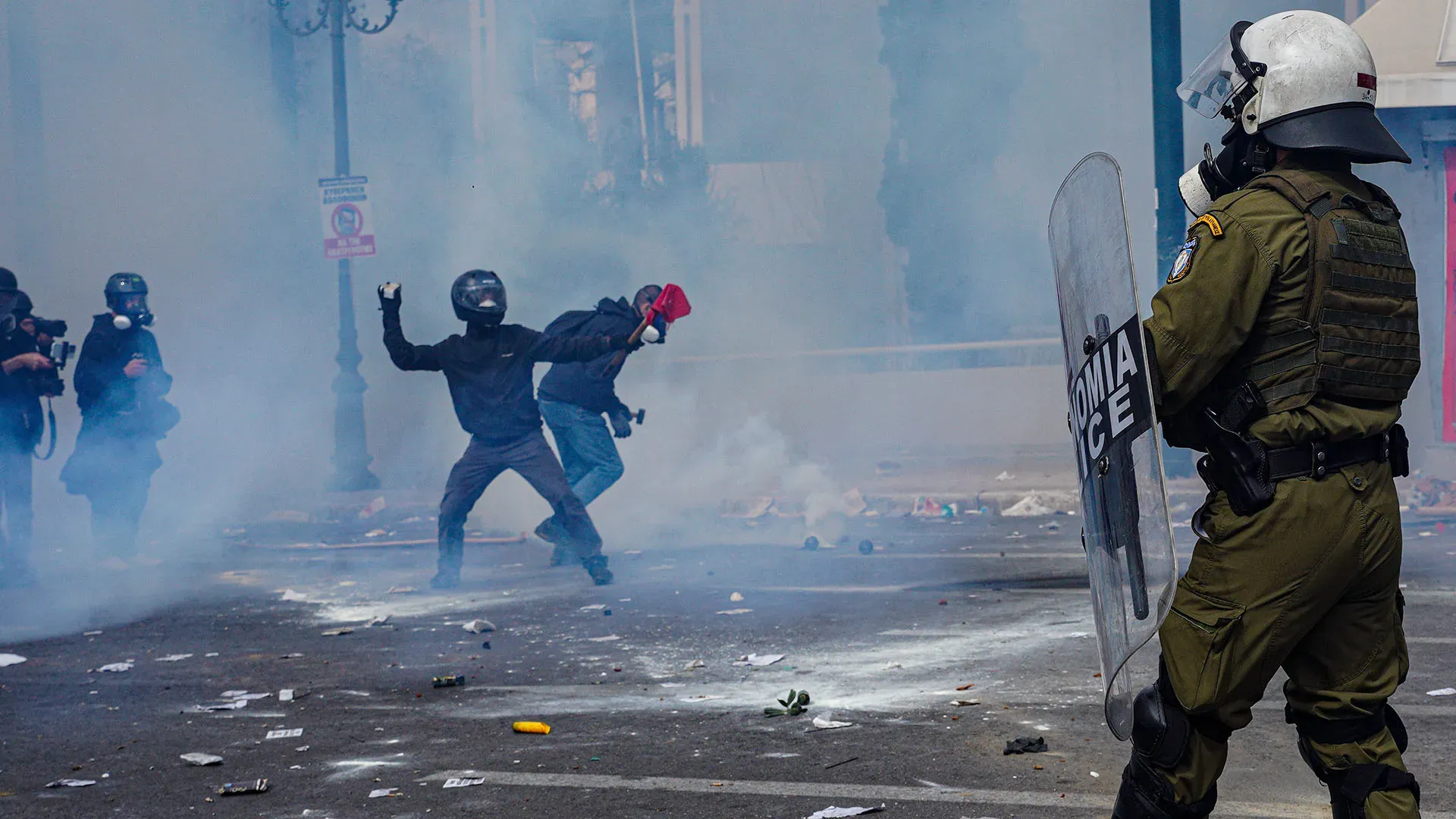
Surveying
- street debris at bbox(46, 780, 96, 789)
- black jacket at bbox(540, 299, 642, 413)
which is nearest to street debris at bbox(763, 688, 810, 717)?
street debris at bbox(46, 780, 96, 789)

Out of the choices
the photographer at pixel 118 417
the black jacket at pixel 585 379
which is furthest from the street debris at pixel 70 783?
the photographer at pixel 118 417

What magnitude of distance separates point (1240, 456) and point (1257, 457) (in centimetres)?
3

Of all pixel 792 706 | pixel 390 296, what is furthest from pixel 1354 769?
pixel 390 296

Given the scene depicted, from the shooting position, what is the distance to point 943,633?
17.3 ft

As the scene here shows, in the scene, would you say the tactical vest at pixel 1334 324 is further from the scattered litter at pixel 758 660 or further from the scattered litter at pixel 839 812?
the scattered litter at pixel 758 660

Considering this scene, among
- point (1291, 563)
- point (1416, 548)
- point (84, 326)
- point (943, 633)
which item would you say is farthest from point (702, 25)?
point (1291, 563)

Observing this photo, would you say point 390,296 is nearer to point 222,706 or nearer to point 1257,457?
point 222,706

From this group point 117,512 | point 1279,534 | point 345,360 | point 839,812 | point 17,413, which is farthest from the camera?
point 345,360

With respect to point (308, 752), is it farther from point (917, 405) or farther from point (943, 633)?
point (917, 405)

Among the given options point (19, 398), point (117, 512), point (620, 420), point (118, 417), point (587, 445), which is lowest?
point (117, 512)

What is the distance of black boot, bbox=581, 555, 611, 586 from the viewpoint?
270 inches

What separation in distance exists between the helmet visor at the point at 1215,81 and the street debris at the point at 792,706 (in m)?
2.12

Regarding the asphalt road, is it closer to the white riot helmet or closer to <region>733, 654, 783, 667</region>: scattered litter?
<region>733, 654, 783, 667</region>: scattered litter

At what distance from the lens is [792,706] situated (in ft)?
13.6
